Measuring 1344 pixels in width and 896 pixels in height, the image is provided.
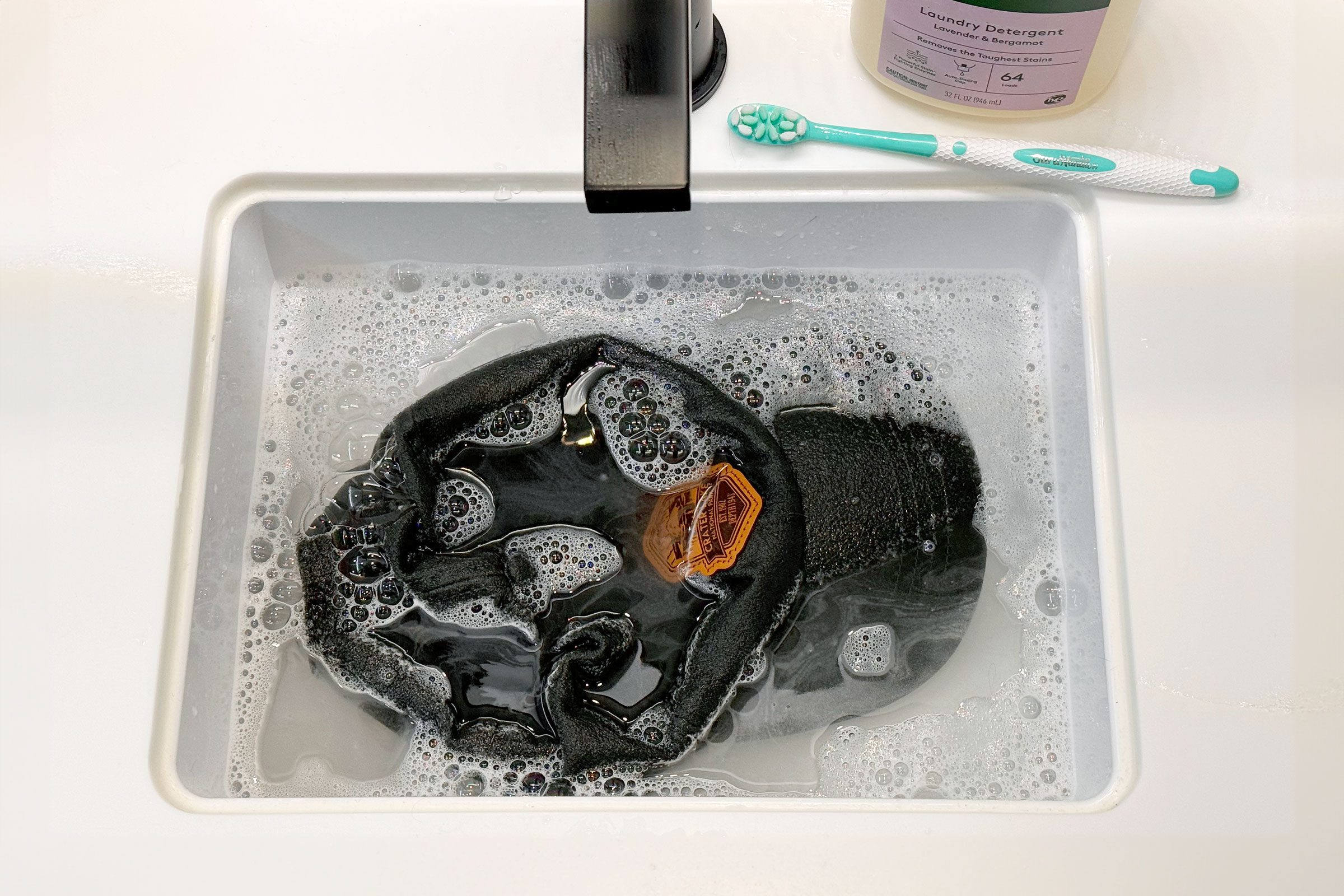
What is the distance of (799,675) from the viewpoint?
62 cm

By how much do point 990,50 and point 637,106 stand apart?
0.23 metres

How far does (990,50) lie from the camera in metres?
0.54

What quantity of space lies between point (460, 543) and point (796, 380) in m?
0.26

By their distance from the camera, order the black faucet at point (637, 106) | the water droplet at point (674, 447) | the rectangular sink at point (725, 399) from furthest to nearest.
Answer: the water droplet at point (674, 447), the rectangular sink at point (725, 399), the black faucet at point (637, 106)

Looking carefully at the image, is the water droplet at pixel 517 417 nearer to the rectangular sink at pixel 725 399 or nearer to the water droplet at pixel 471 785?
the rectangular sink at pixel 725 399

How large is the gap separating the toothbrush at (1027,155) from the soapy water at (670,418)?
4.4 inches

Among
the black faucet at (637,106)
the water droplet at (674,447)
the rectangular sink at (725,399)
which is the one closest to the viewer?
the black faucet at (637,106)

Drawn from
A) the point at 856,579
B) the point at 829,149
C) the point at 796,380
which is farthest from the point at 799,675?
the point at 829,149

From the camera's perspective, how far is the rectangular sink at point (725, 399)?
0.57m

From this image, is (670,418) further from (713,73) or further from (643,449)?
(713,73)

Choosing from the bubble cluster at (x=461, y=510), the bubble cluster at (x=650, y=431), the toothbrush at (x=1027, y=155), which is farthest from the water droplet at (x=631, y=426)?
the toothbrush at (x=1027, y=155)

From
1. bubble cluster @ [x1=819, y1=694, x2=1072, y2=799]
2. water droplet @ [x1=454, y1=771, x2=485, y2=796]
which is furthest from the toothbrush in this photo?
water droplet @ [x1=454, y1=771, x2=485, y2=796]

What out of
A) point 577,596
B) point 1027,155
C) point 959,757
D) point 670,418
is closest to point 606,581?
point 577,596

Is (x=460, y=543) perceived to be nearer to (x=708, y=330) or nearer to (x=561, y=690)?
(x=561, y=690)
